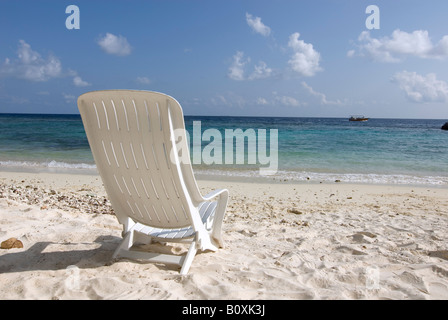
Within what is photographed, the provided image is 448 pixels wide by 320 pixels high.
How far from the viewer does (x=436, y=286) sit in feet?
8.64

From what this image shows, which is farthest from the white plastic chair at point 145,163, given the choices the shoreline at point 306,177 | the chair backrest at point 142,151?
the shoreline at point 306,177

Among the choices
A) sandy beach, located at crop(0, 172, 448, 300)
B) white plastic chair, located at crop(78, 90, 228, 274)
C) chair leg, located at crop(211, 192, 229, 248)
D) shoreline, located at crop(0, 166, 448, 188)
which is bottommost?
shoreline, located at crop(0, 166, 448, 188)

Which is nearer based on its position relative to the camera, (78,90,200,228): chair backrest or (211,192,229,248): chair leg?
(78,90,200,228): chair backrest

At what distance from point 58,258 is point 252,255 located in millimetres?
1784

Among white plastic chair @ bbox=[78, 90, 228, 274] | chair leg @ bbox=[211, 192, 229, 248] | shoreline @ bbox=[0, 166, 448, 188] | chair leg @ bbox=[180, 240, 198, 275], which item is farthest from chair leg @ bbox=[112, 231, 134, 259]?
shoreline @ bbox=[0, 166, 448, 188]

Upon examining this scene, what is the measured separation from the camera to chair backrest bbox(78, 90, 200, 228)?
100 inches

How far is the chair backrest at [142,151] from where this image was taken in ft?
8.34

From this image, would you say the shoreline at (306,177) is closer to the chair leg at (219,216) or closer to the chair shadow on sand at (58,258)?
the chair leg at (219,216)

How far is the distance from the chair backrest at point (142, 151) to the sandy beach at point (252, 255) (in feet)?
1.82

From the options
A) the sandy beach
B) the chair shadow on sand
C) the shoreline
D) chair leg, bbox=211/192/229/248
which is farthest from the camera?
the shoreline

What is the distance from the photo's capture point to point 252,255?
339 centimetres

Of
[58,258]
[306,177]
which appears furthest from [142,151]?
[306,177]

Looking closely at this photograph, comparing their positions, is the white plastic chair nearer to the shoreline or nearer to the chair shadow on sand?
the chair shadow on sand
